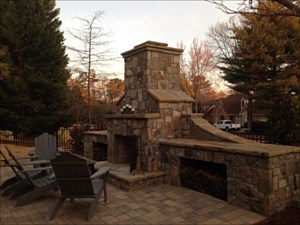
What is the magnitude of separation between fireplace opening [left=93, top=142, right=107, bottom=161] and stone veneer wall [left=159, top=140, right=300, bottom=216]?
4.58 metres

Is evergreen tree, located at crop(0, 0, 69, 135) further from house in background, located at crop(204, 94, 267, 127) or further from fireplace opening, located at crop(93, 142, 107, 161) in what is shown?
house in background, located at crop(204, 94, 267, 127)

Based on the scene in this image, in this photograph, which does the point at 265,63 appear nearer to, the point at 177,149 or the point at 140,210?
the point at 177,149

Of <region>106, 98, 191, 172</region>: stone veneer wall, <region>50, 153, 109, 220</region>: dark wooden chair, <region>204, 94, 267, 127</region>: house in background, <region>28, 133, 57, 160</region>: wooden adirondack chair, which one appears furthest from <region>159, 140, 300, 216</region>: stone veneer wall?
<region>204, 94, 267, 127</region>: house in background

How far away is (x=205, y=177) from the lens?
4391mm

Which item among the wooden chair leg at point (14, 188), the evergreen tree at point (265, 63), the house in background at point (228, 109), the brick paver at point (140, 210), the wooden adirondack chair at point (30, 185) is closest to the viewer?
the brick paver at point (140, 210)

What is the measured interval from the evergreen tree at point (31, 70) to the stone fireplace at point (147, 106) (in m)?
6.96

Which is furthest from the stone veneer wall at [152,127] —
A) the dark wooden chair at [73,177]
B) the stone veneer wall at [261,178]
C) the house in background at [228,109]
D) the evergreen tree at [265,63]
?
the house in background at [228,109]

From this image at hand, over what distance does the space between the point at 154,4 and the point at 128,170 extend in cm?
527

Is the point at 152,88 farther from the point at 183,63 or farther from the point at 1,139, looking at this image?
the point at 183,63

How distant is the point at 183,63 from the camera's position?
19.8m

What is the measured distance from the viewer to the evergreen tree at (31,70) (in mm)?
11516

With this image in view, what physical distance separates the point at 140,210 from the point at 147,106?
8.70 feet

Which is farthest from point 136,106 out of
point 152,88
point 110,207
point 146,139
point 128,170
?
point 110,207

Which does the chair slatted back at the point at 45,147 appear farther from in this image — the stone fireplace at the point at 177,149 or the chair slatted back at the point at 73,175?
the chair slatted back at the point at 73,175
